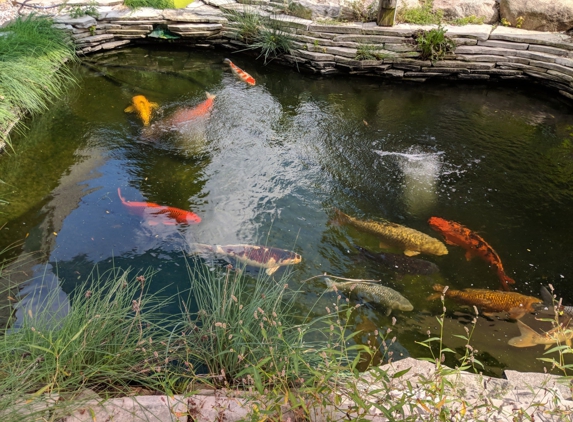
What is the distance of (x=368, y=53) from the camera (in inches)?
289

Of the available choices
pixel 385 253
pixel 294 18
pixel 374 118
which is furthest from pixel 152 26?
pixel 385 253

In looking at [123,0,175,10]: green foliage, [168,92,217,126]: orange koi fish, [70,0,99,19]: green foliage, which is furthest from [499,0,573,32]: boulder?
[70,0,99,19]: green foliage

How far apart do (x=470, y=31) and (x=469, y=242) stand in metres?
4.66

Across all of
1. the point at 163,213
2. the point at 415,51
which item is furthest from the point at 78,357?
the point at 415,51

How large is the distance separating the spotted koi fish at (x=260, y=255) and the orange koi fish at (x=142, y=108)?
106 inches

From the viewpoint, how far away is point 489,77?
755 cm

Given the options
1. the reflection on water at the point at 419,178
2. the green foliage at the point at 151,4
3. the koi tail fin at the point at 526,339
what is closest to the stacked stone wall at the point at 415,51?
the green foliage at the point at 151,4

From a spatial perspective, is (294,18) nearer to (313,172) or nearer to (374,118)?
(374,118)

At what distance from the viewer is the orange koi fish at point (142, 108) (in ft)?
19.3

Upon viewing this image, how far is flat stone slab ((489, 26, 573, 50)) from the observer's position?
718 cm

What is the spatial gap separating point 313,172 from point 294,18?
3907 mm

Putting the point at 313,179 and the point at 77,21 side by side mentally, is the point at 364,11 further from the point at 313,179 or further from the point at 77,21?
the point at 77,21

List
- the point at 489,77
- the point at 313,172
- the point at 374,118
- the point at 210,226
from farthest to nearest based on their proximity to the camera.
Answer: the point at 489,77 → the point at 374,118 → the point at 313,172 → the point at 210,226

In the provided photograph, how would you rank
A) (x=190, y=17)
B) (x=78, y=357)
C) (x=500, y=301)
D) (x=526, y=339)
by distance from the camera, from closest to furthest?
(x=78, y=357)
(x=526, y=339)
(x=500, y=301)
(x=190, y=17)
